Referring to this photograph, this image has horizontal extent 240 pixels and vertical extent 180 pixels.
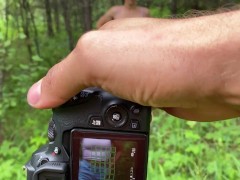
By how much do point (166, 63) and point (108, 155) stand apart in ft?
0.95

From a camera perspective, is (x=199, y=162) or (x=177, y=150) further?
(x=177, y=150)

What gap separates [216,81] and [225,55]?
0.06 m

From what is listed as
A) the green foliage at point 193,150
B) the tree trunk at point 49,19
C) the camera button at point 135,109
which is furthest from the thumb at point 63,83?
the tree trunk at point 49,19

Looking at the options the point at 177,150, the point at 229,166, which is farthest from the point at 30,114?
the point at 229,166

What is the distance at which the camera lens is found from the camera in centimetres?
105

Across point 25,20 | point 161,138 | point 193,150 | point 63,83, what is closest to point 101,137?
point 63,83

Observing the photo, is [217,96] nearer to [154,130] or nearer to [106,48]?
[106,48]

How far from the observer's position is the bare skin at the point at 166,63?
0.88 m

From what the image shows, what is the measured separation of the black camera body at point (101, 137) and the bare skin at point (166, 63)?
0.23 ft

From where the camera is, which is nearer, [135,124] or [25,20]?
[135,124]

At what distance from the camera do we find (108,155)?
41.5 inches

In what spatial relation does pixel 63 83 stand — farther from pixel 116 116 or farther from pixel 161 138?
pixel 161 138

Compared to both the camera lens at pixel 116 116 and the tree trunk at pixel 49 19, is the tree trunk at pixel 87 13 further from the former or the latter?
the camera lens at pixel 116 116

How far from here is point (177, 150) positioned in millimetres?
3410
